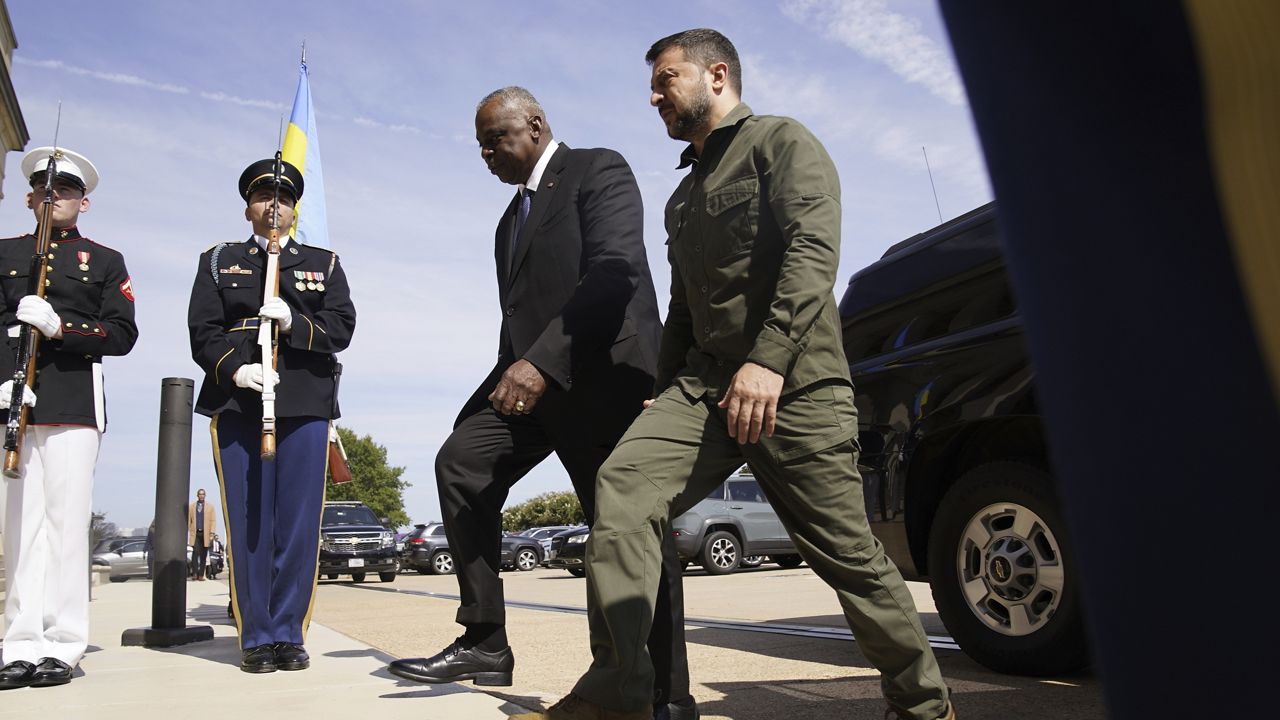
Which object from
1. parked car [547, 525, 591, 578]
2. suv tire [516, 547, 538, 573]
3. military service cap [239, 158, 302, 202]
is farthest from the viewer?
suv tire [516, 547, 538, 573]

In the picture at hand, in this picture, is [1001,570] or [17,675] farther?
[17,675]

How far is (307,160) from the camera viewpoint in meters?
11.1

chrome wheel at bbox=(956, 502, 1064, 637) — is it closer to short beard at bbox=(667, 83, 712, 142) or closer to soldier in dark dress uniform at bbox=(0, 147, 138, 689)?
short beard at bbox=(667, 83, 712, 142)

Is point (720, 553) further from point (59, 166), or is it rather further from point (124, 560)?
point (124, 560)

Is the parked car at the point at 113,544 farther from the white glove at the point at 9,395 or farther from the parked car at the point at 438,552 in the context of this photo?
the white glove at the point at 9,395

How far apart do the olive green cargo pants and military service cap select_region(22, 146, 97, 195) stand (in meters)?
3.65

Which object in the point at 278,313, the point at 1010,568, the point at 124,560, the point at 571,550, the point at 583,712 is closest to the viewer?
the point at 583,712

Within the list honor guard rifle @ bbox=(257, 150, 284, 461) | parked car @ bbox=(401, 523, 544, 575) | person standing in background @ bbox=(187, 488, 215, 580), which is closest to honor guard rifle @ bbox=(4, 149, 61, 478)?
honor guard rifle @ bbox=(257, 150, 284, 461)

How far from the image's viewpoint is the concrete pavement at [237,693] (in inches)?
130

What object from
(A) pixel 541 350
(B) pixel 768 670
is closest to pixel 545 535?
(B) pixel 768 670

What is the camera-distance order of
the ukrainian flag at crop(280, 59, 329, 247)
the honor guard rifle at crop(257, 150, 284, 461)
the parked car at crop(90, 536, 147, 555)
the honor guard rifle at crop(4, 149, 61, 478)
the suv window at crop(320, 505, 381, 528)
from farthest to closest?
the parked car at crop(90, 536, 147, 555) < the suv window at crop(320, 505, 381, 528) < the ukrainian flag at crop(280, 59, 329, 247) < the honor guard rifle at crop(257, 150, 284, 461) < the honor guard rifle at crop(4, 149, 61, 478)

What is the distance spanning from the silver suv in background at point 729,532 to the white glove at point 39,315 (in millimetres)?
13439

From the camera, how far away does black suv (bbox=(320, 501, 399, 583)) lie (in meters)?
22.9

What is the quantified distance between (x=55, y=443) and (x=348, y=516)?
21148mm
